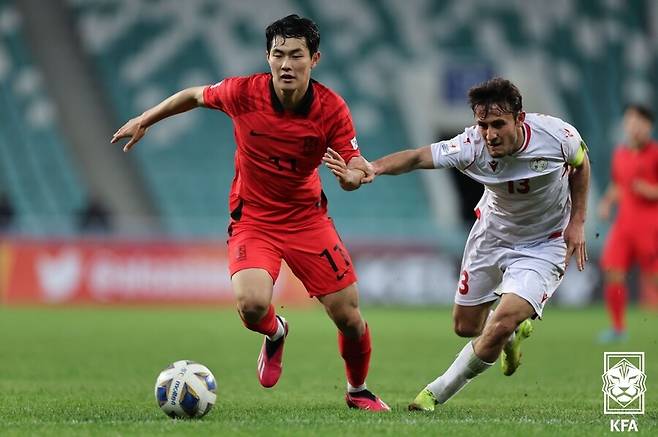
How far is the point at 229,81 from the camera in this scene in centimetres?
734

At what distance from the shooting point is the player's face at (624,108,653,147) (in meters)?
12.9

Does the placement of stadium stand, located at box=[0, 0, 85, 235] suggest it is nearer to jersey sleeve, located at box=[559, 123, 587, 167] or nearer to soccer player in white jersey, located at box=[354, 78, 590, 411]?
soccer player in white jersey, located at box=[354, 78, 590, 411]

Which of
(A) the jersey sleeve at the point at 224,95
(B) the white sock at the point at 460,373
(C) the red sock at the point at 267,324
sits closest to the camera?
(B) the white sock at the point at 460,373

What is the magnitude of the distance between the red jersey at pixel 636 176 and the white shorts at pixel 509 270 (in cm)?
622

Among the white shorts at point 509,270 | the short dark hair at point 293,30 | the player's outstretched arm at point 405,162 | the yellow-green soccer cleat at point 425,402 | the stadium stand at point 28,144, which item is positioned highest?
the stadium stand at point 28,144

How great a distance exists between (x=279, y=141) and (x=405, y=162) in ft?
2.62

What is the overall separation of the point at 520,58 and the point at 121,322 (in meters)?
13.1

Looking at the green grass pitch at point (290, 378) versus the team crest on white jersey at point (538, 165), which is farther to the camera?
the team crest on white jersey at point (538, 165)

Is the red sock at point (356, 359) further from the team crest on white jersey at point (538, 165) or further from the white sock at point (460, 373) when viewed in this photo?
the team crest on white jersey at point (538, 165)

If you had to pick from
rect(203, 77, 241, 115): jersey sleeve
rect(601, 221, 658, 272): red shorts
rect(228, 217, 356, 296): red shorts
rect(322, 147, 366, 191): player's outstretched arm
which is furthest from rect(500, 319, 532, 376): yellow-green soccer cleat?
rect(601, 221, 658, 272): red shorts

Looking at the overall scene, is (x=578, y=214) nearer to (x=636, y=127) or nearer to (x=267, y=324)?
(x=267, y=324)

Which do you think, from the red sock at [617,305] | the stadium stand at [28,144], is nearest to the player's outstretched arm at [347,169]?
the red sock at [617,305]

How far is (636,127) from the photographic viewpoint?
13.1 m

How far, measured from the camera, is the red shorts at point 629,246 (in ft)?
44.1
